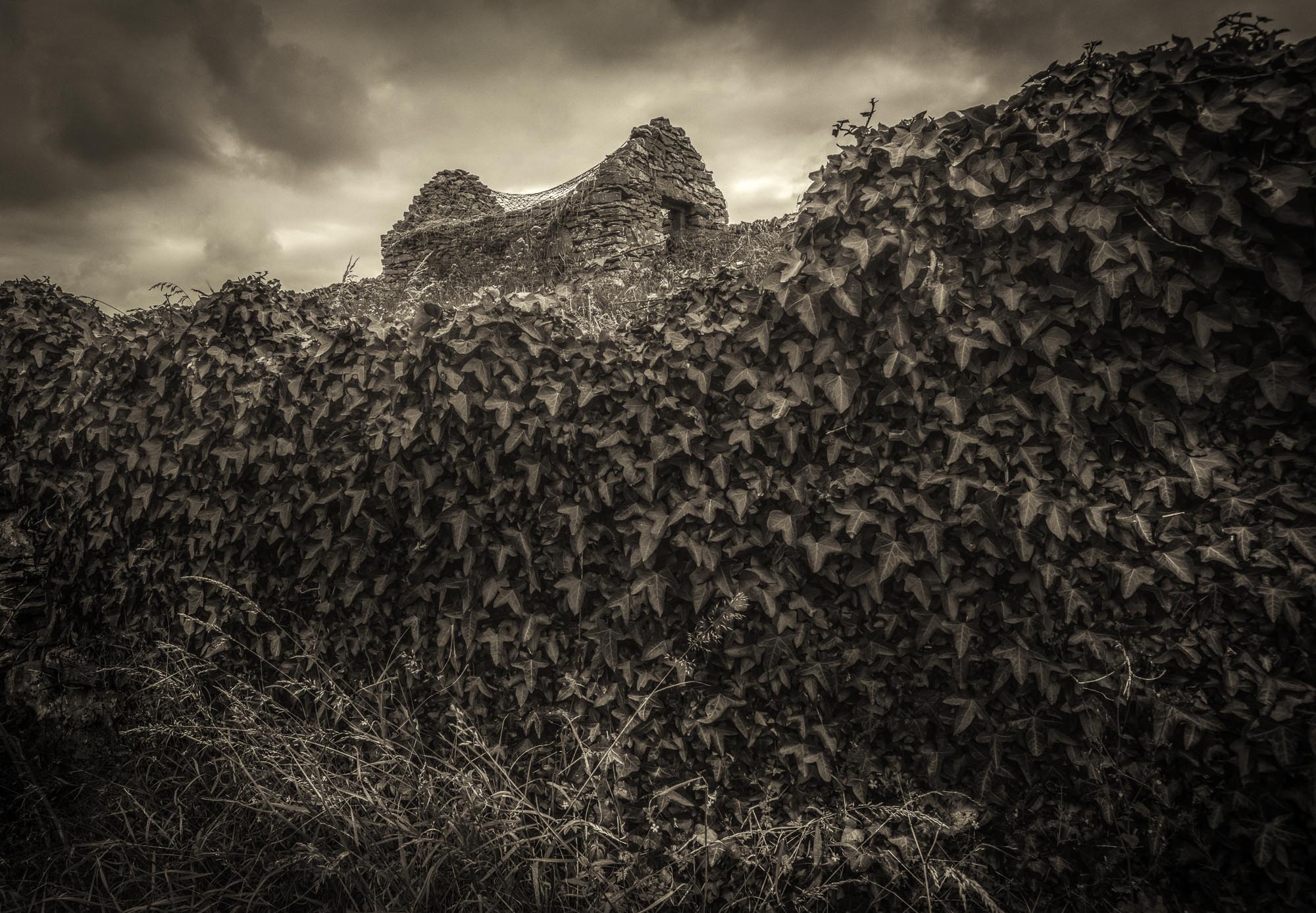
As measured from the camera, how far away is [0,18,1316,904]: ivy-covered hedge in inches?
88.0

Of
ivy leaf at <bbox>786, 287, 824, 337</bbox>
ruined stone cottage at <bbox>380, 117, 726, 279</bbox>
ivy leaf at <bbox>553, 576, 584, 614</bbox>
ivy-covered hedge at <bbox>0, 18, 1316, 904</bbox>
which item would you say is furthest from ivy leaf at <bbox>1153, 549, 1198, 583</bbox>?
ruined stone cottage at <bbox>380, 117, 726, 279</bbox>

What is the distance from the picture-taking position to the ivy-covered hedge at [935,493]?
223 cm

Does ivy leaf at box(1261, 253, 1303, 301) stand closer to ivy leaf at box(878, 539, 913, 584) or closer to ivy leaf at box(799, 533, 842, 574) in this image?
ivy leaf at box(878, 539, 913, 584)

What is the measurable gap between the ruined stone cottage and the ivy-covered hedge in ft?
30.7

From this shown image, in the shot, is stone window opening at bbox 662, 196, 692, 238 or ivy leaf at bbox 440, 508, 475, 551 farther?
stone window opening at bbox 662, 196, 692, 238

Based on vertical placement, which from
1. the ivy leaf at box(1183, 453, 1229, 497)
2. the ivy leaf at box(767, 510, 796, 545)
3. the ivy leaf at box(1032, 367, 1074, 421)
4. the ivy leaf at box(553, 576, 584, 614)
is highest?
the ivy leaf at box(1032, 367, 1074, 421)

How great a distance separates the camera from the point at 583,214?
→ 12.4m

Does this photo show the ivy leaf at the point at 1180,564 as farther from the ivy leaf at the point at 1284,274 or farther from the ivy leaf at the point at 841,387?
the ivy leaf at the point at 841,387

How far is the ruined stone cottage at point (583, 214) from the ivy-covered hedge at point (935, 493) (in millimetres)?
9362

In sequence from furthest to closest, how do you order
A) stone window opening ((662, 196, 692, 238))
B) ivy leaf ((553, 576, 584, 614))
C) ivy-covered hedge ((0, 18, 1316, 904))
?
stone window opening ((662, 196, 692, 238))
ivy leaf ((553, 576, 584, 614))
ivy-covered hedge ((0, 18, 1316, 904))

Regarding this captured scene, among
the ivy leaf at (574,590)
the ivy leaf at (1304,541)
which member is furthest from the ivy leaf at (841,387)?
the ivy leaf at (1304,541)

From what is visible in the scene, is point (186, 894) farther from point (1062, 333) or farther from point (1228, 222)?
point (1228, 222)

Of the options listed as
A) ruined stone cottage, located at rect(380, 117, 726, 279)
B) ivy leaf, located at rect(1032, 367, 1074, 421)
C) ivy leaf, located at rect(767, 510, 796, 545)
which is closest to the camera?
ivy leaf, located at rect(1032, 367, 1074, 421)

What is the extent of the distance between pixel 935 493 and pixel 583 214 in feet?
36.6
